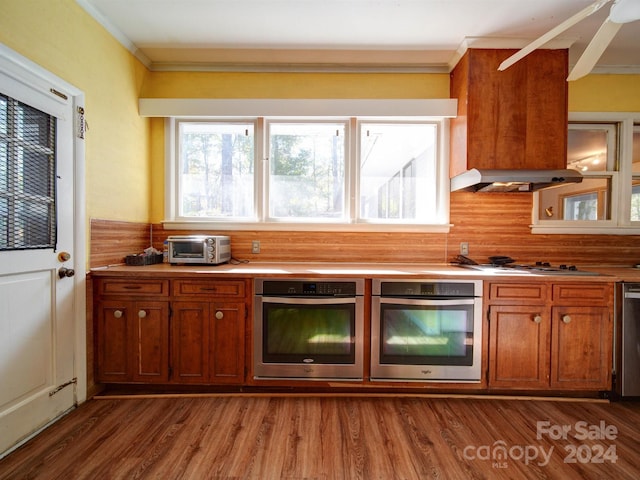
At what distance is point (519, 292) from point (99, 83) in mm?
3438

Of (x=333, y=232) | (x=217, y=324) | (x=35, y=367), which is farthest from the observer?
(x=333, y=232)

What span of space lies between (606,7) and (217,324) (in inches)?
138

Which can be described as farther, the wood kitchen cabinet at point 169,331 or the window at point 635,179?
the window at point 635,179

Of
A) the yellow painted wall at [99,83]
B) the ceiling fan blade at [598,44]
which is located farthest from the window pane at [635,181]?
the yellow painted wall at [99,83]

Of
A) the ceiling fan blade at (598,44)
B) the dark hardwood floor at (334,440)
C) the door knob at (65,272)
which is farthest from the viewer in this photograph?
the door knob at (65,272)

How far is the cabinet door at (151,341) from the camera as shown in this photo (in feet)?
7.08

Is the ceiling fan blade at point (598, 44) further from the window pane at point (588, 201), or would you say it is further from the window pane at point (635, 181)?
the window pane at point (635, 181)

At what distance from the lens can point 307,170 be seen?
2.83 metres

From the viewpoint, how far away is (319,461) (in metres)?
1.58

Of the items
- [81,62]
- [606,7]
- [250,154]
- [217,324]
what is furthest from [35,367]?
[606,7]

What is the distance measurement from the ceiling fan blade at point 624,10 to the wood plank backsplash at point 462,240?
4.89ft

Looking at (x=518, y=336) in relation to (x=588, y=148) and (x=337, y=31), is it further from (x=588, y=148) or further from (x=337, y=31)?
(x=337, y=31)

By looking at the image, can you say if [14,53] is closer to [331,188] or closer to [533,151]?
[331,188]

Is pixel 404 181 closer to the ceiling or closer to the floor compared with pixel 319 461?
closer to the ceiling
